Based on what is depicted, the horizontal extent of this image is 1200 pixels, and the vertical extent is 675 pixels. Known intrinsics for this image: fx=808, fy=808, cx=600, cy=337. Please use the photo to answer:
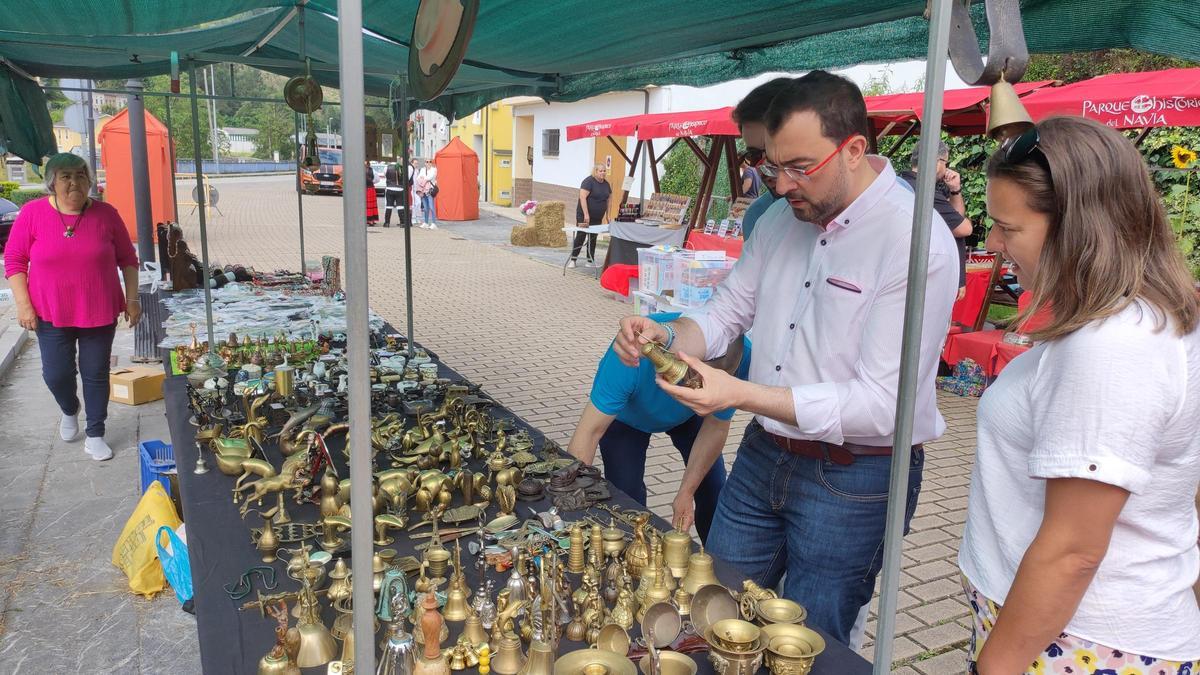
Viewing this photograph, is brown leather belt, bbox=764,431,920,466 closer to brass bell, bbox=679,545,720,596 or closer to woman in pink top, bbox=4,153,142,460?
brass bell, bbox=679,545,720,596

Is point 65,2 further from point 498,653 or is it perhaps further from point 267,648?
point 498,653

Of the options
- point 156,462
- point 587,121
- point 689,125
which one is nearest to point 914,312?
point 156,462

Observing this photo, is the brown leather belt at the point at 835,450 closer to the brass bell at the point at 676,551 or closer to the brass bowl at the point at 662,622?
the brass bell at the point at 676,551

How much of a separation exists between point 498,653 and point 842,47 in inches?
113

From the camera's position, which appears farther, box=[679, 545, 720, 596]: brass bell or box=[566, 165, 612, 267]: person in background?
box=[566, 165, 612, 267]: person in background

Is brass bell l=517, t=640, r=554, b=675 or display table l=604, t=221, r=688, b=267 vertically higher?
display table l=604, t=221, r=688, b=267

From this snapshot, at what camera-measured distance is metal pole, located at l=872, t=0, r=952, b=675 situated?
1.23 metres

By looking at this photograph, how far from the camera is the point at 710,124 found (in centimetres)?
999

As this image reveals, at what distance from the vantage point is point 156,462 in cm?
391

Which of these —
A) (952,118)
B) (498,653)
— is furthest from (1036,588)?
(952,118)

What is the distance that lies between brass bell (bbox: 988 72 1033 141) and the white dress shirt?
60cm

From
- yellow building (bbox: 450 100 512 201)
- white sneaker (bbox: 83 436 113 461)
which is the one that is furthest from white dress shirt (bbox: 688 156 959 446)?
yellow building (bbox: 450 100 512 201)

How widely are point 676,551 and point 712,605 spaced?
11.5 inches

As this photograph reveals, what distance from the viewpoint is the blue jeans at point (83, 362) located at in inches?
191
